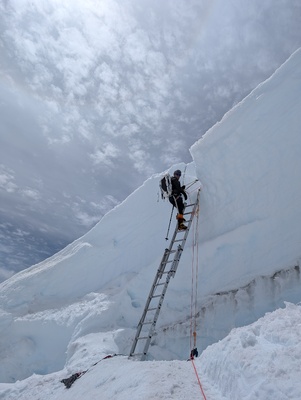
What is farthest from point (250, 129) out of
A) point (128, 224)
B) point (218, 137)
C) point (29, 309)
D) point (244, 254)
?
point (29, 309)

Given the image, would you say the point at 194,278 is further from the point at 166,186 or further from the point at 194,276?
the point at 166,186

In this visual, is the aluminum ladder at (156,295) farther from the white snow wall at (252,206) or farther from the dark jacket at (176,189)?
the white snow wall at (252,206)

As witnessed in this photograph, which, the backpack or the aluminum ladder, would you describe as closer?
the aluminum ladder

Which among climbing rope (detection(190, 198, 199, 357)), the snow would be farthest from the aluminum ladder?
climbing rope (detection(190, 198, 199, 357))

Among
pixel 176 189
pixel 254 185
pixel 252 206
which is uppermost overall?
pixel 254 185

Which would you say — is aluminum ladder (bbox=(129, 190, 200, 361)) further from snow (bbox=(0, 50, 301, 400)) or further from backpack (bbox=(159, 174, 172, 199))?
backpack (bbox=(159, 174, 172, 199))

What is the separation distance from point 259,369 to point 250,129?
6.54 metres

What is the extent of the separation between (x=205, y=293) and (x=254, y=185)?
3226mm

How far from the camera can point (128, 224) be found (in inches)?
509

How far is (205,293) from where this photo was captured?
8.16 m

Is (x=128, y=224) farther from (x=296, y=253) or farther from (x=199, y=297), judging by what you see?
(x=296, y=253)

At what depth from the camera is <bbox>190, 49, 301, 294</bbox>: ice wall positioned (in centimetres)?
711

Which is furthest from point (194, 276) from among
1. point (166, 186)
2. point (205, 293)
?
point (166, 186)

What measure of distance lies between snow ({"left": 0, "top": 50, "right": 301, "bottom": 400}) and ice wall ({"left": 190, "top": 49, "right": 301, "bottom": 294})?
3 cm
